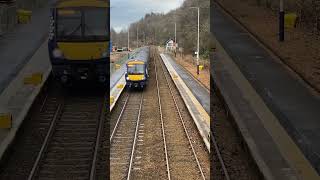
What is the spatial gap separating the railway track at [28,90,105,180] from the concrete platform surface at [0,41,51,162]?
0.98 metres

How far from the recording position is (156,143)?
16312 mm

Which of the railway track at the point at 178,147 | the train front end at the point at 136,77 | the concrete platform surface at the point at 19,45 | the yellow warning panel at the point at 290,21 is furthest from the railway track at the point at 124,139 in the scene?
the yellow warning panel at the point at 290,21

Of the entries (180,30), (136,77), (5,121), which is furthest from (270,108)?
(180,30)

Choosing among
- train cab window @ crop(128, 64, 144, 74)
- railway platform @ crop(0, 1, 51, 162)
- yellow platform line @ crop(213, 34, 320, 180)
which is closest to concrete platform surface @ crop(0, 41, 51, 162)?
railway platform @ crop(0, 1, 51, 162)

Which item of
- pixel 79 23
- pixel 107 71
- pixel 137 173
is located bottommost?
pixel 137 173

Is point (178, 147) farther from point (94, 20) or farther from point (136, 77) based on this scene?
point (136, 77)

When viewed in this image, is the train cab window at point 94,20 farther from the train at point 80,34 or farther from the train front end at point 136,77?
the train front end at point 136,77

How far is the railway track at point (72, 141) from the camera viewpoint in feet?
41.6

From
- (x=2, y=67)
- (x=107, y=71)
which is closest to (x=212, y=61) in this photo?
(x=107, y=71)

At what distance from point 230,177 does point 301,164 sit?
6.20 ft

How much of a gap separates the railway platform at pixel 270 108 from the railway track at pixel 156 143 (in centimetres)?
177

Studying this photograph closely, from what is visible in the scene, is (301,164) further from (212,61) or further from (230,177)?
(212,61)

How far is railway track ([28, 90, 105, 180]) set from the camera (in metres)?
12.7

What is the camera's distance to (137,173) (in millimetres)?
13320
